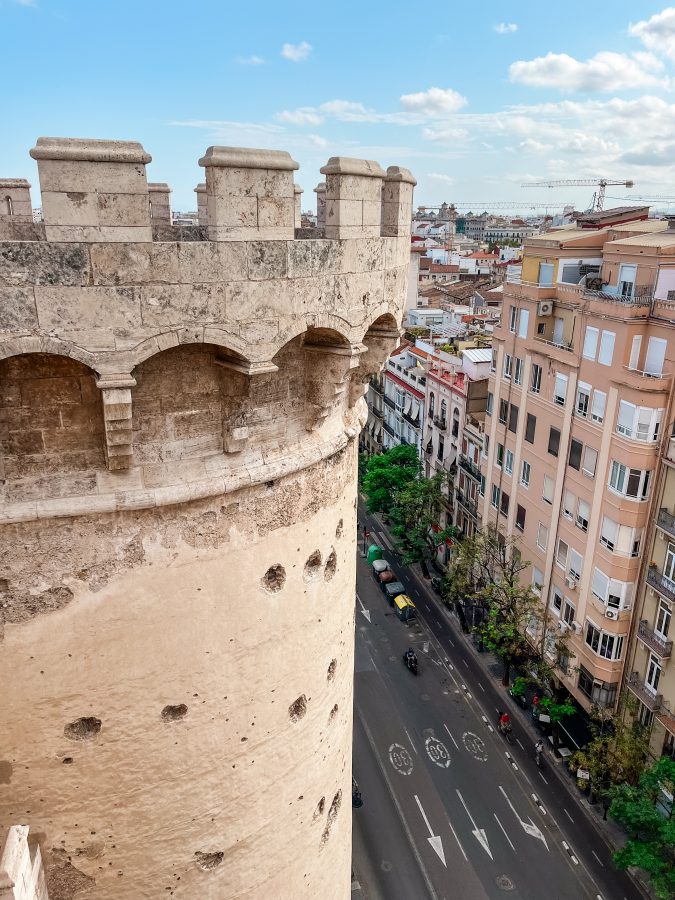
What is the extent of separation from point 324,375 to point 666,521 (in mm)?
25157

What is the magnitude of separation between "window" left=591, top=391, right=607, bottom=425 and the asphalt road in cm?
1742

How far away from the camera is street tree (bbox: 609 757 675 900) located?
1019 inches

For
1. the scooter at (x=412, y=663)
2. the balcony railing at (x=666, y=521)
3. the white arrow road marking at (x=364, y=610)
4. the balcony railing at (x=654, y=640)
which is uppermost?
the balcony railing at (x=666, y=521)

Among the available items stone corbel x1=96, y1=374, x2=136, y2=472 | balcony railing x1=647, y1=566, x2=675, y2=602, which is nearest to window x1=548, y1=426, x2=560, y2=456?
balcony railing x1=647, y1=566, x2=675, y2=602

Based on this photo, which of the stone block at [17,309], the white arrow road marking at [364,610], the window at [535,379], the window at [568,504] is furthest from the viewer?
the white arrow road marking at [364,610]

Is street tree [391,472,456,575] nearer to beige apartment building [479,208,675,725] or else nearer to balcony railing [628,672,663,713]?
beige apartment building [479,208,675,725]

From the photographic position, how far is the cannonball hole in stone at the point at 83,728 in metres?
8.46

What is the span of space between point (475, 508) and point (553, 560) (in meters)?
11.4

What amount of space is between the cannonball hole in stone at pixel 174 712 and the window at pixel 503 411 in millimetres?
34337

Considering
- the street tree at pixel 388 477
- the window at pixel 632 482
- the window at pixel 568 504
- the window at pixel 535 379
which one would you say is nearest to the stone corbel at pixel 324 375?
the window at pixel 632 482

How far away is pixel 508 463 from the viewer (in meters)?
41.2

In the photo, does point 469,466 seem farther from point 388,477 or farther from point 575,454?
point 575,454

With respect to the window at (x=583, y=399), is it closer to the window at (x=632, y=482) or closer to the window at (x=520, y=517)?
the window at (x=632, y=482)

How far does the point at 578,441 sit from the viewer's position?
3372 centimetres
